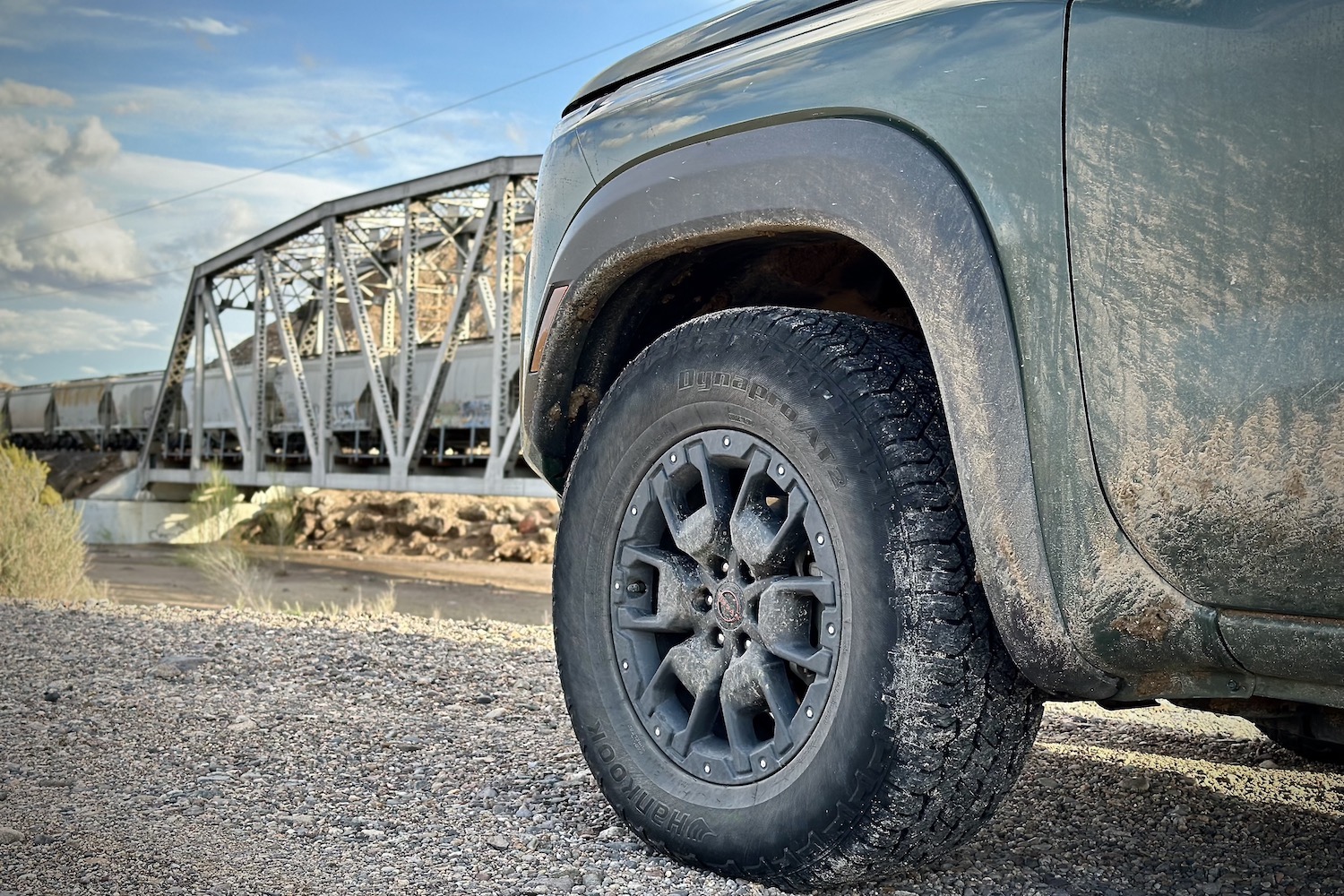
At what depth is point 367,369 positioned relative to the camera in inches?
928

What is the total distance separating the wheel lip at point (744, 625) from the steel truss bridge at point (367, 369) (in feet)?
54.4

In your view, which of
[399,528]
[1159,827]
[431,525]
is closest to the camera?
[1159,827]

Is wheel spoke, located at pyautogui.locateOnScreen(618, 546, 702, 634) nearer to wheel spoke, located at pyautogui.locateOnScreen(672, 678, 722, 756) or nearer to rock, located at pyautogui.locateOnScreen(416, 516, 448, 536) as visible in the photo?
wheel spoke, located at pyautogui.locateOnScreen(672, 678, 722, 756)

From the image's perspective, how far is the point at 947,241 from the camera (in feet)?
5.45

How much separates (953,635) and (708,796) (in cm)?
59

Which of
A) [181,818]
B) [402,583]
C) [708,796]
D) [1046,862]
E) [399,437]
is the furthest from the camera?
[399,437]

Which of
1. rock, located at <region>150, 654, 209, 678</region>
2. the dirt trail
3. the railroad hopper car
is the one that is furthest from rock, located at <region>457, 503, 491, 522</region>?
rock, located at <region>150, 654, 209, 678</region>

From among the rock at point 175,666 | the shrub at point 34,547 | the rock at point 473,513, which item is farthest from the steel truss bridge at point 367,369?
the rock at point 175,666

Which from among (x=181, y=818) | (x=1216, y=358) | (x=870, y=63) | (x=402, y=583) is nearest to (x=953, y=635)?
(x=1216, y=358)

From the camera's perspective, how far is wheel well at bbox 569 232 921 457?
7.89 feet

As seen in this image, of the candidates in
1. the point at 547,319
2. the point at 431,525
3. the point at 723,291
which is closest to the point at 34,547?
the point at 547,319

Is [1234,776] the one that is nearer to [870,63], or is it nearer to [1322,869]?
[1322,869]

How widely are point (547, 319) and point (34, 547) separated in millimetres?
8607

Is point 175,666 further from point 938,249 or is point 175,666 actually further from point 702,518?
point 938,249
